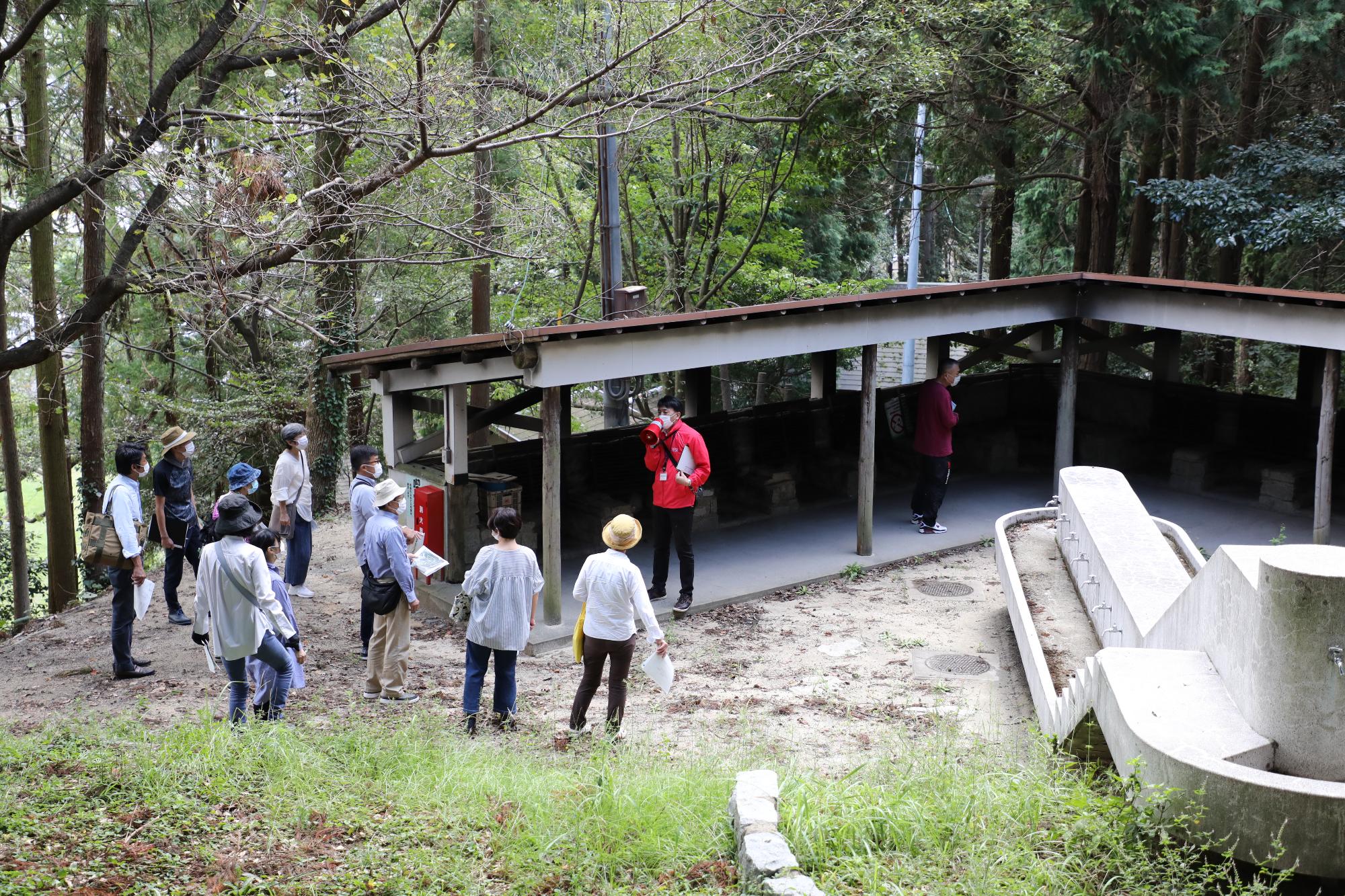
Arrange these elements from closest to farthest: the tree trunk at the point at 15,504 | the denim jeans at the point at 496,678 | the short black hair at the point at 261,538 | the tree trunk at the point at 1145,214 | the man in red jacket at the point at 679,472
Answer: the short black hair at the point at 261,538 < the denim jeans at the point at 496,678 < the man in red jacket at the point at 679,472 < the tree trunk at the point at 15,504 < the tree trunk at the point at 1145,214

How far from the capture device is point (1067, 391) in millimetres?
13742

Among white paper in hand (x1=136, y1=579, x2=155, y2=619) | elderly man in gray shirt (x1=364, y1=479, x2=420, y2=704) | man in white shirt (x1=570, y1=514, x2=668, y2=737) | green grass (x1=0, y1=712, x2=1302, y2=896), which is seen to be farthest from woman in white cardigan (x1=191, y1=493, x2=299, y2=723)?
man in white shirt (x1=570, y1=514, x2=668, y2=737)

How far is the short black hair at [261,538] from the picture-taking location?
6.50 m

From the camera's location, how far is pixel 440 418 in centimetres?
2536

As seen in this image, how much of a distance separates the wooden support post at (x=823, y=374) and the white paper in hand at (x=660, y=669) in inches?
316

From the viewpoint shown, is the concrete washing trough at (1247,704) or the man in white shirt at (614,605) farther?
the man in white shirt at (614,605)

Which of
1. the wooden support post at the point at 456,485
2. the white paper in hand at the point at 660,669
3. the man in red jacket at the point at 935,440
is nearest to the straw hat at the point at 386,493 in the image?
the white paper in hand at the point at 660,669

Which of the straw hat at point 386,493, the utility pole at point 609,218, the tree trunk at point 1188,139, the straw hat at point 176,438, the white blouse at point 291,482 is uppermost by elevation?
the tree trunk at point 1188,139

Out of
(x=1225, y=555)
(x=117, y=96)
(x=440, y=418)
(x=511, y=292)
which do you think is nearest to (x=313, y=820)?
(x=1225, y=555)

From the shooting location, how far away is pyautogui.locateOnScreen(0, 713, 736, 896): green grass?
470 cm

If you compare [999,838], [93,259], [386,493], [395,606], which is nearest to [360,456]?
[386,493]

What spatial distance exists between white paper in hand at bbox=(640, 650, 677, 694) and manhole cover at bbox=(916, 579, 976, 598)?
4788mm

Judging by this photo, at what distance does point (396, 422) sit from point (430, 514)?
0.93 metres

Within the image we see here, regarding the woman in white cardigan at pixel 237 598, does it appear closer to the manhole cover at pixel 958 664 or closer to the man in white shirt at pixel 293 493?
the man in white shirt at pixel 293 493
